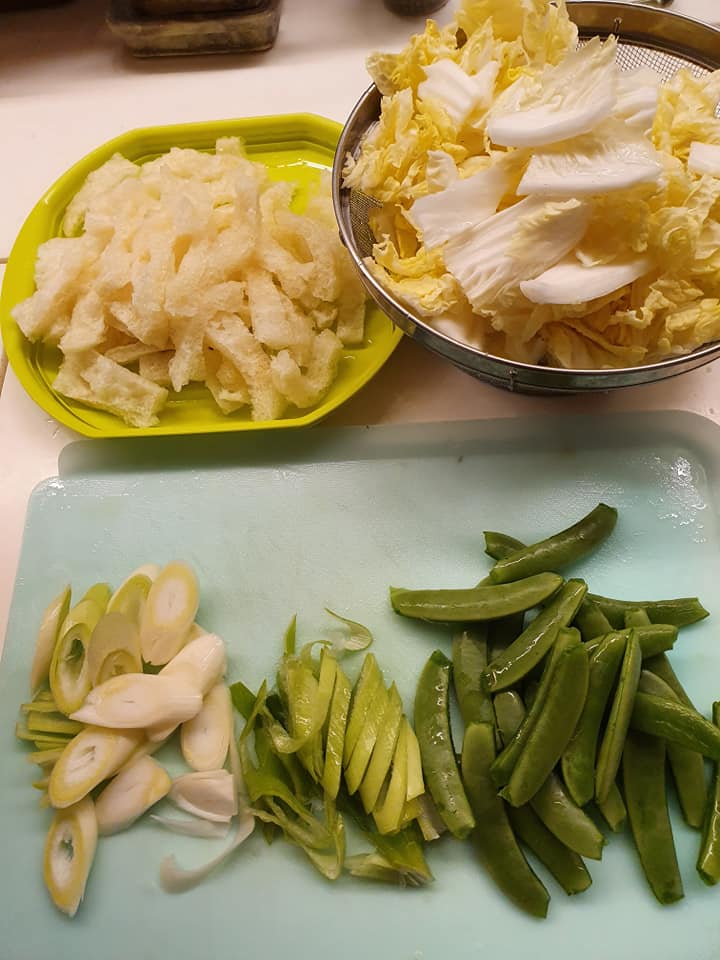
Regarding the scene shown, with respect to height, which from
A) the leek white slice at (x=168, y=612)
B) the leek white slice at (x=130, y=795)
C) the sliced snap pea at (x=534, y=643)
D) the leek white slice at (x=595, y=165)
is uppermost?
the leek white slice at (x=595, y=165)

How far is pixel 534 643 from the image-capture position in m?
1.12

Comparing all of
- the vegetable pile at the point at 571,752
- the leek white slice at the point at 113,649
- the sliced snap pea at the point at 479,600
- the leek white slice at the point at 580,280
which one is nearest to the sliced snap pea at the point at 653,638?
the vegetable pile at the point at 571,752

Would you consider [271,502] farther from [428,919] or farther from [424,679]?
[428,919]

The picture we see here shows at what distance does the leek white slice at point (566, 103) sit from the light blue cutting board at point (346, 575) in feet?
1.70

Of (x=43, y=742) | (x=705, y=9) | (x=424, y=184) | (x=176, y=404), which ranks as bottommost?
(x=43, y=742)

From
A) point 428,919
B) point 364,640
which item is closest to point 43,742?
point 364,640

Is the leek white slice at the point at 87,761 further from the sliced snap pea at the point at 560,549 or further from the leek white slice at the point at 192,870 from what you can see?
the sliced snap pea at the point at 560,549

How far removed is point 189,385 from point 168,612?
46 centimetres

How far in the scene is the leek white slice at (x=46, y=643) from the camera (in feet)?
4.01

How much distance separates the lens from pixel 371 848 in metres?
1.10

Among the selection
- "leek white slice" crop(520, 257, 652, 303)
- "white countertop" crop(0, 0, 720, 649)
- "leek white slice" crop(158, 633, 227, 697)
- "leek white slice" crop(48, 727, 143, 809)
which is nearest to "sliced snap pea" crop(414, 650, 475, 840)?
"leek white slice" crop(158, 633, 227, 697)

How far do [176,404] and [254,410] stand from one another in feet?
0.58

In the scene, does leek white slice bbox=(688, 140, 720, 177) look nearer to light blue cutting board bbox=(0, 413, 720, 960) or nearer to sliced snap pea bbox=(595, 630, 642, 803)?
light blue cutting board bbox=(0, 413, 720, 960)

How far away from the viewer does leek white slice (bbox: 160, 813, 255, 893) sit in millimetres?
1098
